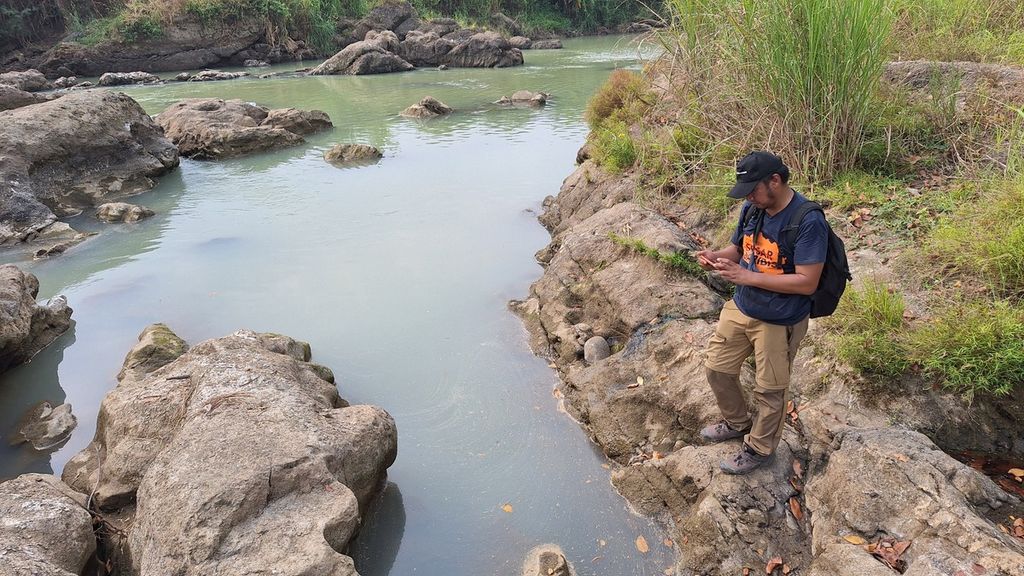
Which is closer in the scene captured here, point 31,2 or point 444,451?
point 444,451

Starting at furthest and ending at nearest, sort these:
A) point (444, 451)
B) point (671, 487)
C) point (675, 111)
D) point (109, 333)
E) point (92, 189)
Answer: point (92, 189)
point (675, 111)
point (109, 333)
point (444, 451)
point (671, 487)

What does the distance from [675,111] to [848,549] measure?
5.40m

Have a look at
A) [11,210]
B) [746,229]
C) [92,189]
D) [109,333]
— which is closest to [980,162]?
[746,229]

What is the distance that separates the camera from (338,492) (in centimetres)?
327

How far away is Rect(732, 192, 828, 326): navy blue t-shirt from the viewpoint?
2.82 meters

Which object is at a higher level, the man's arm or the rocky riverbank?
the man's arm

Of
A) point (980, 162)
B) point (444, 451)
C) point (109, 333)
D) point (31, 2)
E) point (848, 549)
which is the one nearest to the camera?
point (848, 549)

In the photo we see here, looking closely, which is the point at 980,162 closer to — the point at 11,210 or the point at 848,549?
the point at 848,549

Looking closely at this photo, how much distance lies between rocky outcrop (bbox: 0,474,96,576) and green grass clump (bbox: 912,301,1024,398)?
185 inches

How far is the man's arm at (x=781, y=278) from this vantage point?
111 inches

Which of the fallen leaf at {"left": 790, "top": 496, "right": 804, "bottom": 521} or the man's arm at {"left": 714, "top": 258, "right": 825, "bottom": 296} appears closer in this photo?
the man's arm at {"left": 714, "top": 258, "right": 825, "bottom": 296}

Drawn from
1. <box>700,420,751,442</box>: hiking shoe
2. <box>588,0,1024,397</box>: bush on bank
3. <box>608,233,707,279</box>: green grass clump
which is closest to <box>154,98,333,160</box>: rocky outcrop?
<box>588,0,1024,397</box>: bush on bank

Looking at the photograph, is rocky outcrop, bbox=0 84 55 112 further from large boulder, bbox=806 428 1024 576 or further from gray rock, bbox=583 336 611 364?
large boulder, bbox=806 428 1024 576

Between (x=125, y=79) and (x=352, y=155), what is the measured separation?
753 inches
